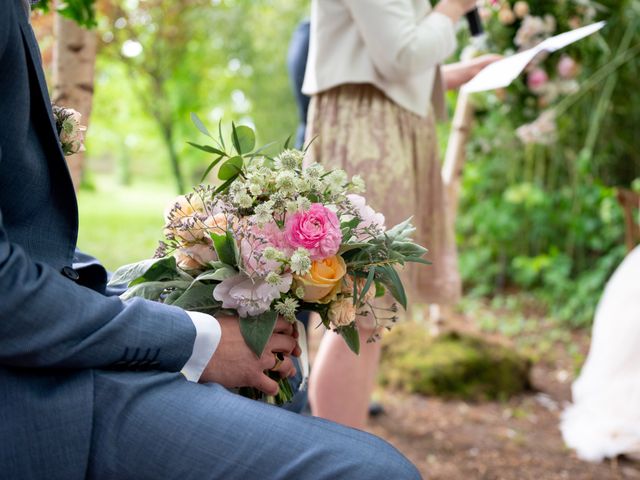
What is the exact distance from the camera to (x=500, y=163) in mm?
5633

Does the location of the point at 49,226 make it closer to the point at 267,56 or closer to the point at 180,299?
the point at 180,299

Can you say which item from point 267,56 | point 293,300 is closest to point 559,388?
point 293,300

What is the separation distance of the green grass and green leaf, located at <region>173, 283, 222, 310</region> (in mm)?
2203

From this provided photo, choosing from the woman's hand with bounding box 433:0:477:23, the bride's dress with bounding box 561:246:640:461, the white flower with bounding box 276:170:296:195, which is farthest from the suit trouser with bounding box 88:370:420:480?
the bride's dress with bounding box 561:246:640:461

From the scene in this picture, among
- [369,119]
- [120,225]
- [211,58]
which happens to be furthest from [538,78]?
[120,225]

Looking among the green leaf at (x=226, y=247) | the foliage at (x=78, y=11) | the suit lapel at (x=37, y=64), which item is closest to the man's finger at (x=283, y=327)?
the green leaf at (x=226, y=247)

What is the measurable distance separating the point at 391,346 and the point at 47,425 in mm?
2943

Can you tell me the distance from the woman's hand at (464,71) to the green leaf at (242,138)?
4.08 feet

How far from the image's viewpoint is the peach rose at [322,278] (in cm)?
111

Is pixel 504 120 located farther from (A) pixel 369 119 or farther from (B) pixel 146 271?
(B) pixel 146 271

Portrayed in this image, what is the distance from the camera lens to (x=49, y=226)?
3.33 ft

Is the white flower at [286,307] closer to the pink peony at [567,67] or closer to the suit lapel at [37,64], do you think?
the suit lapel at [37,64]

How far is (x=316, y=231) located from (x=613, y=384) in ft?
7.39

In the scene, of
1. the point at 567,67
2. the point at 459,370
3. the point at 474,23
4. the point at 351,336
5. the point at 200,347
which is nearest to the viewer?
the point at 200,347
